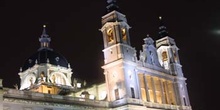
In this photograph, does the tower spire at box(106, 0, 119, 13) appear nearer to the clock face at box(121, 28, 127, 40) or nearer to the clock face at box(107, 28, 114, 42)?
the clock face at box(107, 28, 114, 42)

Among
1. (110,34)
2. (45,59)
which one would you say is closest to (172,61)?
(110,34)

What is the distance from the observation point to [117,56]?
46.2 metres

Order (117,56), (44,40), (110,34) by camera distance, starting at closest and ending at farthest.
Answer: (117,56)
(110,34)
(44,40)

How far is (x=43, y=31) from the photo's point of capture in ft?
249

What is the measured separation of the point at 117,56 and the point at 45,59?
25467 mm

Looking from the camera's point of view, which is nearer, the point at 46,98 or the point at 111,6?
the point at 46,98

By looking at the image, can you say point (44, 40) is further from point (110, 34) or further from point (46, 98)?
point (46, 98)

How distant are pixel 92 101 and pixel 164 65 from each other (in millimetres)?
20911

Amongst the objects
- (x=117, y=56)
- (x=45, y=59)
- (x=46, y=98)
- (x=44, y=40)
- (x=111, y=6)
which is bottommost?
(x=46, y=98)

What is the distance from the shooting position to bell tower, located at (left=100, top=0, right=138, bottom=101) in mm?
44938

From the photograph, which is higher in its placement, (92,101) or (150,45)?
(150,45)

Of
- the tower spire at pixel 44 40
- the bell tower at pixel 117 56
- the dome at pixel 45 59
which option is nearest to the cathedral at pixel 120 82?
the bell tower at pixel 117 56

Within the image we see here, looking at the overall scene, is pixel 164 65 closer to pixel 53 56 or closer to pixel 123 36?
pixel 123 36

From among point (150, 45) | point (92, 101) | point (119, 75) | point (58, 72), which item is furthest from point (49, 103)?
point (58, 72)
